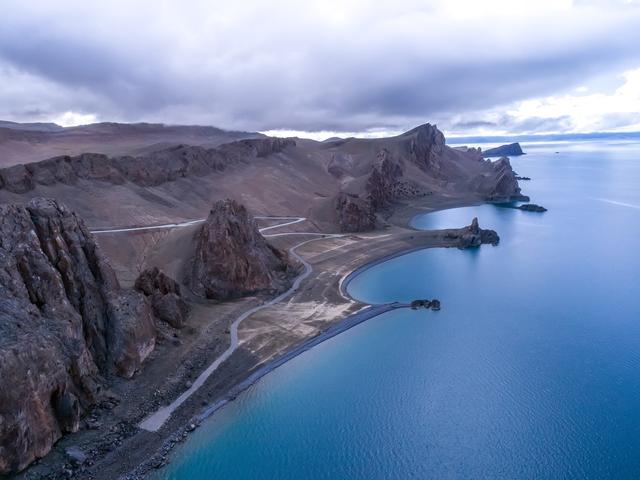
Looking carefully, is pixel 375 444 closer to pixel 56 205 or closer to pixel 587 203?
pixel 56 205

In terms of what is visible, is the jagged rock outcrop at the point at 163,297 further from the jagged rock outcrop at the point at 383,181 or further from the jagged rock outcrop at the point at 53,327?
the jagged rock outcrop at the point at 383,181

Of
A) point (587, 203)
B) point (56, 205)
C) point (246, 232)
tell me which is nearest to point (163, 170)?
point (246, 232)

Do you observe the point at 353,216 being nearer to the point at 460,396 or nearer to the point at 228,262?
the point at 228,262

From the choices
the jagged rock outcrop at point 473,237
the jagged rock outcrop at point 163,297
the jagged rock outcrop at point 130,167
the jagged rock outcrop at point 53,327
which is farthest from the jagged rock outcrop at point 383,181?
the jagged rock outcrop at point 53,327

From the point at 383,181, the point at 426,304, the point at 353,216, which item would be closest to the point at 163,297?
the point at 426,304

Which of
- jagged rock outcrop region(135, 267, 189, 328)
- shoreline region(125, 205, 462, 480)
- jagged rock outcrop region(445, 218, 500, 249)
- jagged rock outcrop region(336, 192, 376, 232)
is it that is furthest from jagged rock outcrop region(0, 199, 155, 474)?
jagged rock outcrop region(445, 218, 500, 249)

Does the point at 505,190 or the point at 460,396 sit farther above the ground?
the point at 505,190

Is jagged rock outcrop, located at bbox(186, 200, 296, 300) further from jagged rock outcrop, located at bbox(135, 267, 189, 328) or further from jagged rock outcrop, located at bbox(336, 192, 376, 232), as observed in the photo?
jagged rock outcrop, located at bbox(336, 192, 376, 232)
